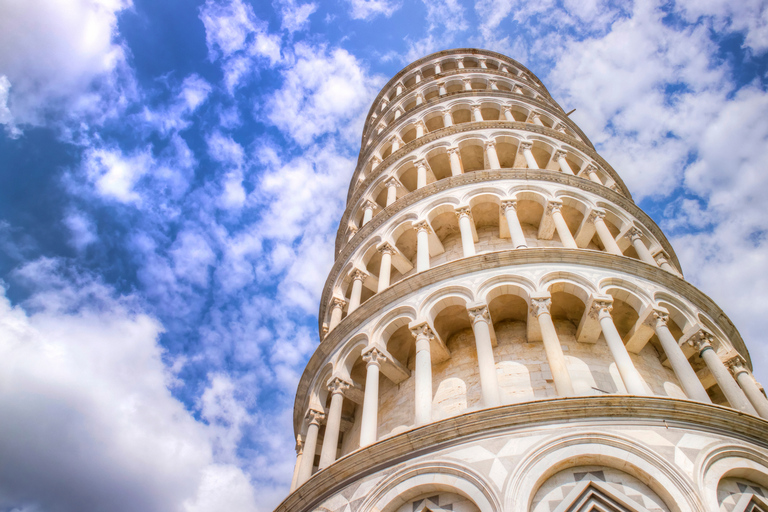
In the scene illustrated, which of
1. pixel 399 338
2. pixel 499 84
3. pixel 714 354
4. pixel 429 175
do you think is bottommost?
pixel 714 354

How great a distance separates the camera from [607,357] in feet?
39.3

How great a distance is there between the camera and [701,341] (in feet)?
39.3

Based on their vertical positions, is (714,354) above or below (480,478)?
above

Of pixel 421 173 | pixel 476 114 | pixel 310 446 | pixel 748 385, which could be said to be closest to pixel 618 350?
pixel 748 385

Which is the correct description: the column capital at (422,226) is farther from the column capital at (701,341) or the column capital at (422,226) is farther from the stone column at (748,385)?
the stone column at (748,385)

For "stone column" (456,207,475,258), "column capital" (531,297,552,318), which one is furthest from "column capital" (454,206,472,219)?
"column capital" (531,297,552,318)

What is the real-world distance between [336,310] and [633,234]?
8.88 metres

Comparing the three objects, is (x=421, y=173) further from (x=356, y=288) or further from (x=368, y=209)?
(x=356, y=288)

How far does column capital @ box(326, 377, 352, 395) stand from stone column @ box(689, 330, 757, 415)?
7572mm

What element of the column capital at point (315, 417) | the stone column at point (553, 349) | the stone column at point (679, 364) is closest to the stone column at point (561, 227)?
the stone column at point (553, 349)

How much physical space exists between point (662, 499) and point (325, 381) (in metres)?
7.88

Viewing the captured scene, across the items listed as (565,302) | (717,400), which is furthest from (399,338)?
(717,400)

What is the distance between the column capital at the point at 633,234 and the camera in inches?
642

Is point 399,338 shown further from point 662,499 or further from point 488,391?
point 662,499
